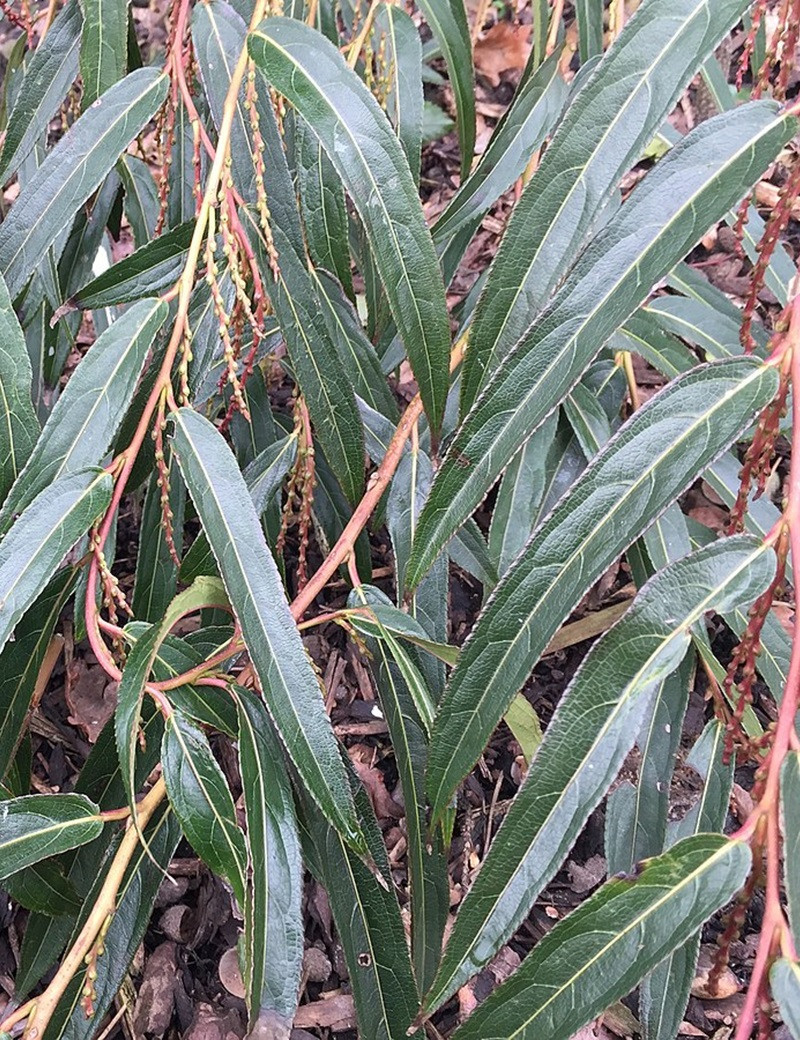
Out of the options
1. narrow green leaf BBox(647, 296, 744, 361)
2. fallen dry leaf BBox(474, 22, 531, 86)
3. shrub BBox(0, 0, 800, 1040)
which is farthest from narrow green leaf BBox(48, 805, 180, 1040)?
fallen dry leaf BBox(474, 22, 531, 86)

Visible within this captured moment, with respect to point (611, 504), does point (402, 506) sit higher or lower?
lower

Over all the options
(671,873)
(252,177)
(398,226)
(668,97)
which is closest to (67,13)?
(252,177)

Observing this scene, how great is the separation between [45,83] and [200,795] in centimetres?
61

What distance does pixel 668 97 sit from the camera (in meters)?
0.48

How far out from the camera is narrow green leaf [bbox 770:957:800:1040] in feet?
1.22

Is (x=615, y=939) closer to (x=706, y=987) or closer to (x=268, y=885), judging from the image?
(x=268, y=885)

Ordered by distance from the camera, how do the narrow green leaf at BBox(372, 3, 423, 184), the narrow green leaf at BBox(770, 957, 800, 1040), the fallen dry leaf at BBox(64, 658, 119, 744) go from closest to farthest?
1. the narrow green leaf at BBox(770, 957, 800, 1040)
2. the narrow green leaf at BBox(372, 3, 423, 184)
3. the fallen dry leaf at BBox(64, 658, 119, 744)

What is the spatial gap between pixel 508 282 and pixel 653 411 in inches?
4.5

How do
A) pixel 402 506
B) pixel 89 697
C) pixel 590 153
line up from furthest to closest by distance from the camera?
pixel 89 697 < pixel 402 506 < pixel 590 153

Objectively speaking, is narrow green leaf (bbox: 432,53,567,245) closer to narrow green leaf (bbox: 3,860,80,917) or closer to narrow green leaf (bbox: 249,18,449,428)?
narrow green leaf (bbox: 249,18,449,428)


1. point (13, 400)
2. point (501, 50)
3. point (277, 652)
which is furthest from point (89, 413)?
point (501, 50)

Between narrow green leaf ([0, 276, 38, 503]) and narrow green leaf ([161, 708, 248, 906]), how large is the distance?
214 mm

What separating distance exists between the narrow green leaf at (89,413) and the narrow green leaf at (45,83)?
0.94 feet

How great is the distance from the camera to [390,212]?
566mm
